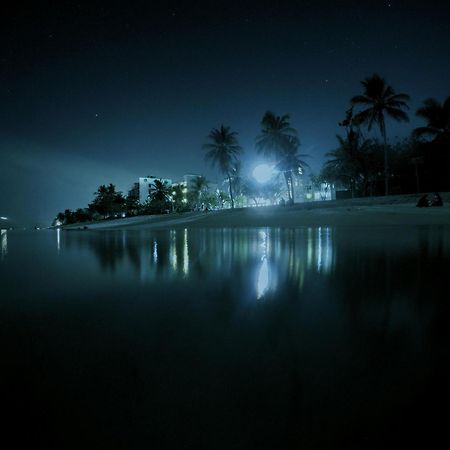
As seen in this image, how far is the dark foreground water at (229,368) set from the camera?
26.6 inches

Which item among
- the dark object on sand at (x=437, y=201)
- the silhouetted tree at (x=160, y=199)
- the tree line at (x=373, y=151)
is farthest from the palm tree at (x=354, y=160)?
the silhouetted tree at (x=160, y=199)

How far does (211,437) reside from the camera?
2.16 feet

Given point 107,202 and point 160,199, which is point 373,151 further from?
point 107,202

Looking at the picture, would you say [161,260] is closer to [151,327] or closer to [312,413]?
[151,327]

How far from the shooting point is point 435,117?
27.5m

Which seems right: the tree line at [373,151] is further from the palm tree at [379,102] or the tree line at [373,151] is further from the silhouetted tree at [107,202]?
the silhouetted tree at [107,202]

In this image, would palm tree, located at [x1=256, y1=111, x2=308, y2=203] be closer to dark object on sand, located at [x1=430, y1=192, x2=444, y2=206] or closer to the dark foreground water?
dark object on sand, located at [x1=430, y1=192, x2=444, y2=206]

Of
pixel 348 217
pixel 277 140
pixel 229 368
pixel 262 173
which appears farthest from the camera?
pixel 262 173

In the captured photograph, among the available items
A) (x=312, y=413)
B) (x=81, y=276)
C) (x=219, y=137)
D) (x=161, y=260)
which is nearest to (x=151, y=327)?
(x=312, y=413)

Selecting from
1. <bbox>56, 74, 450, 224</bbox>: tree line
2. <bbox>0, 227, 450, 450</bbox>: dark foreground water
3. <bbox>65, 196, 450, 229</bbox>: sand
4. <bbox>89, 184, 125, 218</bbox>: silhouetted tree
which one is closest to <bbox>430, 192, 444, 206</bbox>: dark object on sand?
<bbox>65, 196, 450, 229</bbox>: sand

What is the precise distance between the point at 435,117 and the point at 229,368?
3573cm

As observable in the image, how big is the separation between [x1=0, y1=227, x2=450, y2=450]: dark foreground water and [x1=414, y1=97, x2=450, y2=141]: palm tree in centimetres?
3402

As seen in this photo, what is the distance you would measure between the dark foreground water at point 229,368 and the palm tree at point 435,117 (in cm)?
3402

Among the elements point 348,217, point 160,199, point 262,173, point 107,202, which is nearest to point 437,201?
point 348,217
